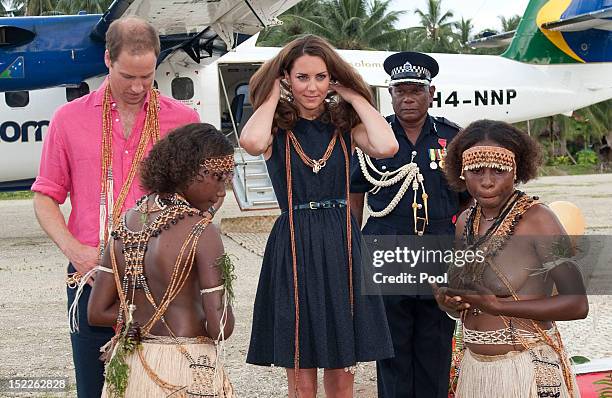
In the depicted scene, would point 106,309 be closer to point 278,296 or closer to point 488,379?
point 278,296

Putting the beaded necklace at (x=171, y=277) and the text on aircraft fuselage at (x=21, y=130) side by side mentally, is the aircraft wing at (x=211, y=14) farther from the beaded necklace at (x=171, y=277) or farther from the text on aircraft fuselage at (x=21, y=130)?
the beaded necklace at (x=171, y=277)

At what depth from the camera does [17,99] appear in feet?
38.8

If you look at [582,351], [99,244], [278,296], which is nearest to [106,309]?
[99,244]

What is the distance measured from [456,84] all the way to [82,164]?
12061 mm

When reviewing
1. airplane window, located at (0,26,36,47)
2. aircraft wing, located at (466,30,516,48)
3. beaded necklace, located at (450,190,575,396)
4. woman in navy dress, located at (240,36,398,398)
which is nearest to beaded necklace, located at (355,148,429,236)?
woman in navy dress, located at (240,36,398,398)

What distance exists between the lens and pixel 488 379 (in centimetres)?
268

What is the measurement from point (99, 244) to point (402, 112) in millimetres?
1624

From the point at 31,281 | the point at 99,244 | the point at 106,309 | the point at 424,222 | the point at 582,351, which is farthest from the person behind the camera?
the point at 31,281

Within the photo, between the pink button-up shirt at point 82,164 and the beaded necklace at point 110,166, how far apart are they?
2 cm

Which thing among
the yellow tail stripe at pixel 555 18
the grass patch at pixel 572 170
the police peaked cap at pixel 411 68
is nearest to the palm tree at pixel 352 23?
the grass patch at pixel 572 170

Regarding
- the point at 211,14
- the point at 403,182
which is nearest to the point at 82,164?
the point at 403,182

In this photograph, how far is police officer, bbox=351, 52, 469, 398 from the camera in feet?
A: 12.5

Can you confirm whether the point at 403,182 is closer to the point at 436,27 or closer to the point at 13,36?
the point at 13,36

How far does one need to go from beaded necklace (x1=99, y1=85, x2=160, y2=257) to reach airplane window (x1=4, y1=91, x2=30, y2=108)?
9286mm
